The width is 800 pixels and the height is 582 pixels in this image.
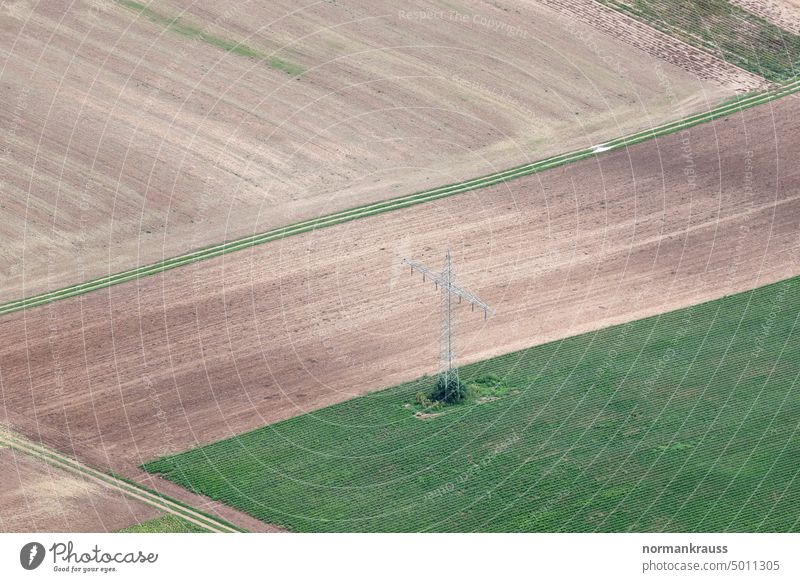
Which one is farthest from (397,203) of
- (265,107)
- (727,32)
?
(727,32)

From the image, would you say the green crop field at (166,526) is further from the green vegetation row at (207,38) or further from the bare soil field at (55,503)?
the green vegetation row at (207,38)

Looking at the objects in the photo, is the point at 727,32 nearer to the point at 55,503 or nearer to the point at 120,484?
the point at 120,484

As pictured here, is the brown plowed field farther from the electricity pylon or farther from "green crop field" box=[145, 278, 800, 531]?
the electricity pylon

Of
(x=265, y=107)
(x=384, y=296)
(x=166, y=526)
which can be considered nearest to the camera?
(x=166, y=526)

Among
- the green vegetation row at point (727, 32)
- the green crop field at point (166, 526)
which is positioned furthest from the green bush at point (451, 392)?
the green vegetation row at point (727, 32)
